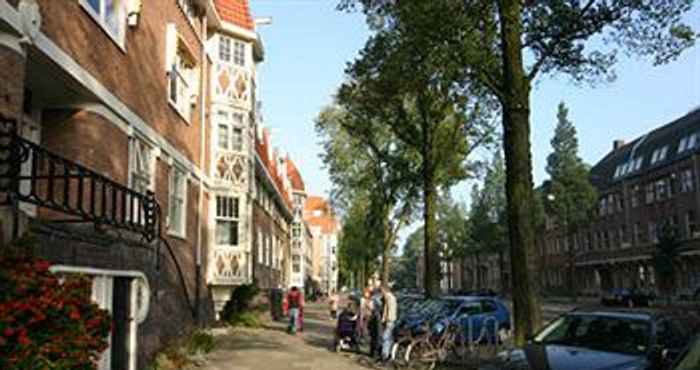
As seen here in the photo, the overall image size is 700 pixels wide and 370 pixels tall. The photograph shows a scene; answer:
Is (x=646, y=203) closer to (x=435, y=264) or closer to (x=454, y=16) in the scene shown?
(x=435, y=264)

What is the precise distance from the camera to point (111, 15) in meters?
12.6

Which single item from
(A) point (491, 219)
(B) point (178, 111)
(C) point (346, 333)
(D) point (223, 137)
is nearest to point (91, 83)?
(B) point (178, 111)

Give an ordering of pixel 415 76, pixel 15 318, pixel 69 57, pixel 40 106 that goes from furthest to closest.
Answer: pixel 415 76 → pixel 40 106 → pixel 69 57 → pixel 15 318

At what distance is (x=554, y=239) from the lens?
80.1 m

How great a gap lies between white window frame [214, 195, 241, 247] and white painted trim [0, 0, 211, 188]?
6.17 metres

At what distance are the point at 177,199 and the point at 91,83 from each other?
25.6 feet

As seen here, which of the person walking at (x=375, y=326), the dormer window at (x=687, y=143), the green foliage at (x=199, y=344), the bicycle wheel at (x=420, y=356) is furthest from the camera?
the dormer window at (x=687, y=143)

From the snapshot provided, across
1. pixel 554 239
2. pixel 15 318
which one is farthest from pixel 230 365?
pixel 554 239

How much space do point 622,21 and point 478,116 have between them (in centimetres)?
1338

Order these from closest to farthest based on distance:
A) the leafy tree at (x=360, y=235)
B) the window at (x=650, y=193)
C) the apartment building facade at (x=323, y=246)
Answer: the leafy tree at (x=360, y=235) < the window at (x=650, y=193) < the apartment building facade at (x=323, y=246)

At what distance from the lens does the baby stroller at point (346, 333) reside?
19.1 meters

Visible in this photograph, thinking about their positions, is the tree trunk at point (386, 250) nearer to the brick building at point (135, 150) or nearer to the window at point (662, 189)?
the brick building at point (135, 150)

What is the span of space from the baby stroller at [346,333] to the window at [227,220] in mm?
6403

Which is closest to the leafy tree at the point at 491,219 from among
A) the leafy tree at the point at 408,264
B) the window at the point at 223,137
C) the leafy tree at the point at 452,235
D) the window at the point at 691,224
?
the leafy tree at the point at 452,235
